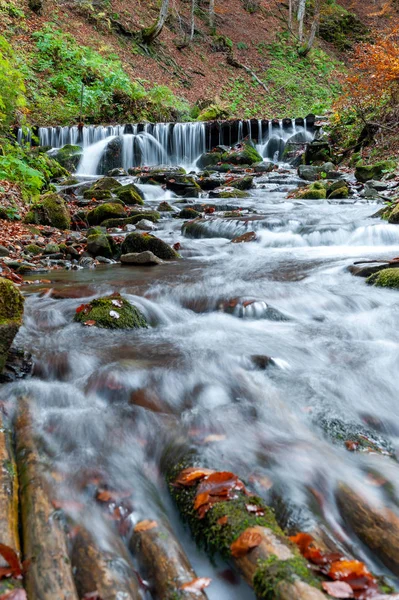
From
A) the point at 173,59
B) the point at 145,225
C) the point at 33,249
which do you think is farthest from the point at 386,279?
the point at 173,59

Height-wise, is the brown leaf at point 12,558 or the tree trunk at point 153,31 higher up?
the tree trunk at point 153,31

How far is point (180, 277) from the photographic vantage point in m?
6.78

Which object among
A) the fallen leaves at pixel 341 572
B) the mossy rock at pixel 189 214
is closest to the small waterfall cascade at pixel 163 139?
the mossy rock at pixel 189 214

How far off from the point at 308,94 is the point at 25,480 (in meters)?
31.2

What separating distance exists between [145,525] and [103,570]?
36 centimetres

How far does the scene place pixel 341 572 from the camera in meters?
1.82

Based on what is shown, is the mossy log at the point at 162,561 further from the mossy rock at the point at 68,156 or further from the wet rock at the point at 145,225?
the mossy rock at the point at 68,156

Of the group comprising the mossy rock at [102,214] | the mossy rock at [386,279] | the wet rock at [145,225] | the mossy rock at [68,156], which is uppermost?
the mossy rock at [68,156]

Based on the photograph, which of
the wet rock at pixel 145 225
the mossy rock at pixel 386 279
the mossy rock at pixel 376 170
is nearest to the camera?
the mossy rock at pixel 386 279

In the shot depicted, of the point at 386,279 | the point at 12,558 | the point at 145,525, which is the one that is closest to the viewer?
the point at 12,558

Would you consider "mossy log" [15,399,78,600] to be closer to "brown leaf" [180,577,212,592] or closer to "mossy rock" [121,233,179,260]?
"brown leaf" [180,577,212,592]

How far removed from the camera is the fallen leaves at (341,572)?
1.70 meters

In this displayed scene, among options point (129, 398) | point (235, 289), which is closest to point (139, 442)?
point (129, 398)

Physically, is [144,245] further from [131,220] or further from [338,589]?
[338,589]
